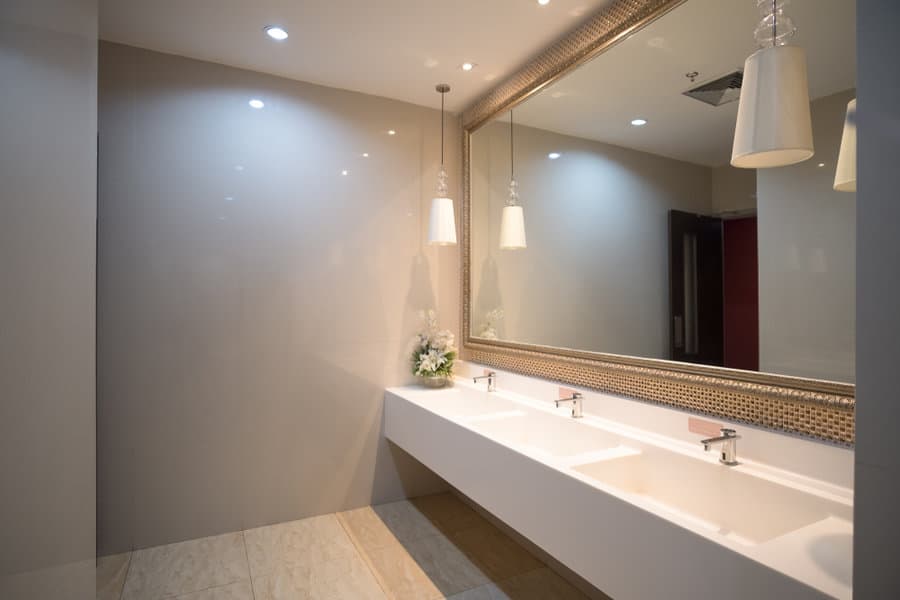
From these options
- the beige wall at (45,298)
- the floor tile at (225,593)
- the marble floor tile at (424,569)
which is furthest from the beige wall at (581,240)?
the beige wall at (45,298)

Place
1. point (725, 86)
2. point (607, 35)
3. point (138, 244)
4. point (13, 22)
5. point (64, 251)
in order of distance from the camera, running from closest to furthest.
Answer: point (13, 22)
point (64, 251)
point (725, 86)
point (607, 35)
point (138, 244)

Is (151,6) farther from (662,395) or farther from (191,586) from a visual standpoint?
(662,395)

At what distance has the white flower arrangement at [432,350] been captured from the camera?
9.75 feet

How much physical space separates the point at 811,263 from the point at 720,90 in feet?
2.19

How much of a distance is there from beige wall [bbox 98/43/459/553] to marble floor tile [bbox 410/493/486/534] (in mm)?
88

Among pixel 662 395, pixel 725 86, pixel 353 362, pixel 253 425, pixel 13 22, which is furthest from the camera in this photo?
pixel 353 362

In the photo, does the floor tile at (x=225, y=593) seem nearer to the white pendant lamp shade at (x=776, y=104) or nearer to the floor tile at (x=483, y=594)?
the floor tile at (x=483, y=594)

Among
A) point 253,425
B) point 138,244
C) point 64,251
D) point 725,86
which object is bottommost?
point 253,425

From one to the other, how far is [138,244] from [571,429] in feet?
7.47

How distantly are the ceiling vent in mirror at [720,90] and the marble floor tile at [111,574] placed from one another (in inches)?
121

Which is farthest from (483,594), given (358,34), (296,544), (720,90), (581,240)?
(358,34)

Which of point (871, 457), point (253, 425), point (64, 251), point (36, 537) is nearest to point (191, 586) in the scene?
point (253, 425)

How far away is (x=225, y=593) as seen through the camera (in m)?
2.12

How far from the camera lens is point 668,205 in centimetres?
190
